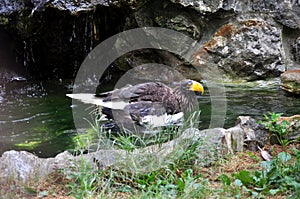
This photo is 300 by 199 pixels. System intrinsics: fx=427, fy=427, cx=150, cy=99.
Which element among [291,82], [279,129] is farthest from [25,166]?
[291,82]

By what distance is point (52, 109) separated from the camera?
5227mm

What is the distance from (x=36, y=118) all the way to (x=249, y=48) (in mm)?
3599

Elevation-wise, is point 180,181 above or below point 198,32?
below

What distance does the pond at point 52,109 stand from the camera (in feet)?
13.3

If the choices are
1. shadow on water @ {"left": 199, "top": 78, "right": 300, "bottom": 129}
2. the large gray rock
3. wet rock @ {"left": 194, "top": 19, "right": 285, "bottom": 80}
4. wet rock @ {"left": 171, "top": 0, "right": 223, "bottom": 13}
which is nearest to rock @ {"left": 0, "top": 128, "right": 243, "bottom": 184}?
shadow on water @ {"left": 199, "top": 78, "right": 300, "bottom": 129}

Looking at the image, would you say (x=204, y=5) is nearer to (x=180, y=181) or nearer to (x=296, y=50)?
(x=296, y=50)

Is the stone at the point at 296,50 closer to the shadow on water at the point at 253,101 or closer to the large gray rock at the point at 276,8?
the large gray rock at the point at 276,8

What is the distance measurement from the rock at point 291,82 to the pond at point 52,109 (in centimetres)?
9

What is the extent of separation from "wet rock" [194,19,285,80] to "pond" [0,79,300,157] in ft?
0.83

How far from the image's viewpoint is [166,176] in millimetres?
2791

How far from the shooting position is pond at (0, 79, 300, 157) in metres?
4.07

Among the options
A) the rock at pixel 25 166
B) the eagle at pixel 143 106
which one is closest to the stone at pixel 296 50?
the eagle at pixel 143 106

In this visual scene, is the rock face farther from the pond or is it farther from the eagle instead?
the eagle

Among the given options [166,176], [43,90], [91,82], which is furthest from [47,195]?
[91,82]
